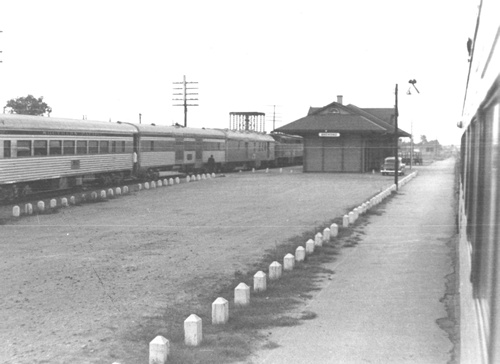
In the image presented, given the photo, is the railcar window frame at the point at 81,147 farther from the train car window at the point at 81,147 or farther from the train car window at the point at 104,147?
the train car window at the point at 104,147

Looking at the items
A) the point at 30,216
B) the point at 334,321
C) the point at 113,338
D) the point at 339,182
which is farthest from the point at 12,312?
the point at 339,182

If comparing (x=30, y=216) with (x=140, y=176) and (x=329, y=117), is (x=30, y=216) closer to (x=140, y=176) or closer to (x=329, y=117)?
(x=140, y=176)

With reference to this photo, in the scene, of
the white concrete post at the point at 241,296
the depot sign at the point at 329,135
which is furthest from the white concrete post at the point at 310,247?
the depot sign at the point at 329,135

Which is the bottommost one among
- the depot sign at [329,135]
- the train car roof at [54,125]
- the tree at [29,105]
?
the train car roof at [54,125]

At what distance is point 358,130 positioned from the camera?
138 ft

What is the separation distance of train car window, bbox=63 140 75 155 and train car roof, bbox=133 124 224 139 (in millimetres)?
7232

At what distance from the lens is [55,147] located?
23016mm

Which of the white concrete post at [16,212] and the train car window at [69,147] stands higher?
the train car window at [69,147]

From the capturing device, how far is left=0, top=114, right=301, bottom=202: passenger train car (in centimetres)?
2050

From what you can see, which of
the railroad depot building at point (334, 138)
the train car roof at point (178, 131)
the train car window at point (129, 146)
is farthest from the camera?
the railroad depot building at point (334, 138)

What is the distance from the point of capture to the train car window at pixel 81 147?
24.8 meters

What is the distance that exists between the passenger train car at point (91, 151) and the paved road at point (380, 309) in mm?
10936

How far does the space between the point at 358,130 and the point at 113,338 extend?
36340 millimetres

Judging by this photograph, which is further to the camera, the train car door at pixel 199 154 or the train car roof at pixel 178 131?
the train car door at pixel 199 154
